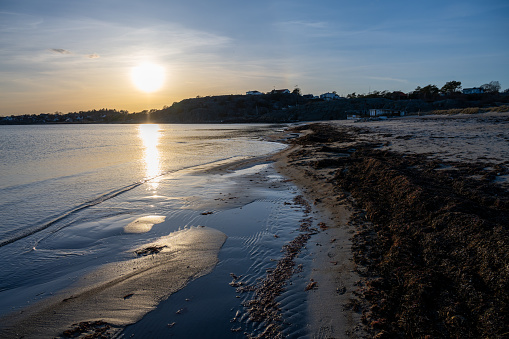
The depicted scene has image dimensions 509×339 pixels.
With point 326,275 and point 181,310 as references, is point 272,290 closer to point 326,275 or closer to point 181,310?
point 326,275

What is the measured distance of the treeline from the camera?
85125 millimetres

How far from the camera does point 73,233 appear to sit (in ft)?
27.0

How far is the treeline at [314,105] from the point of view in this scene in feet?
279

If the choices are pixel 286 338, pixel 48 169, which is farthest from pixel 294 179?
pixel 48 169

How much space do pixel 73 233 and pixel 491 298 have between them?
9.54 metres

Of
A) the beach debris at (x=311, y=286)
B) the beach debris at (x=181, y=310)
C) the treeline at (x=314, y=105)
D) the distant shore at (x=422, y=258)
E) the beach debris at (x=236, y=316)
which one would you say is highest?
the treeline at (x=314, y=105)

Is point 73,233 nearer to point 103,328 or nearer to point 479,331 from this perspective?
point 103,328

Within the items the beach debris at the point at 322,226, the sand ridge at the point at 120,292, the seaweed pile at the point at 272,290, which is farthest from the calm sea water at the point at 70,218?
the beach debris at the point at 322,226

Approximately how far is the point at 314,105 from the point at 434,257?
117 metres

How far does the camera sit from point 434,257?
475 cm

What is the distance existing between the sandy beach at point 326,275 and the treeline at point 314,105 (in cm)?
8208

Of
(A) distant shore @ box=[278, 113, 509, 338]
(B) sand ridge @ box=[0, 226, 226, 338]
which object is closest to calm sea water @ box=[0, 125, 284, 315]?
(B) sand ridge @ box=[0, 226, 226, 338]

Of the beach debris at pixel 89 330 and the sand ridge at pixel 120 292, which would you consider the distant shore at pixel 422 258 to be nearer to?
the sand ridge at pixel 120 292

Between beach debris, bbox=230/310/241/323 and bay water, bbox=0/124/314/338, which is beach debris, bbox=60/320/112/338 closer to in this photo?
bay water, bbox=0/124/314/338
